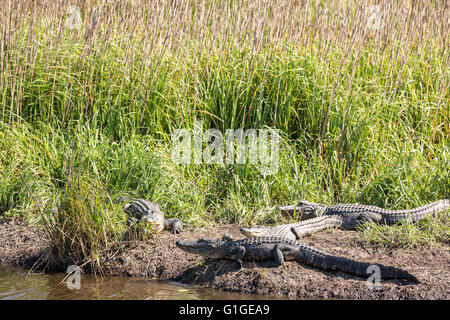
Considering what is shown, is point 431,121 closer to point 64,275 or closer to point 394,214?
point 394,214

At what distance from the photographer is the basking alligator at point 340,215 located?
5.20 meters

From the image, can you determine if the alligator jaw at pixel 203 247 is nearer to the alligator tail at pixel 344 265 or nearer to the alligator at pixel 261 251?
the alligator at pixel 261 251

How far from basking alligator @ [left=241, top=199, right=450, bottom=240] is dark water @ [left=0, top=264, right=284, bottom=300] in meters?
1.01

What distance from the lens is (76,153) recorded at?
5.88 metres

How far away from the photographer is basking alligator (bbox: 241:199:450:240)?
5.20 metres

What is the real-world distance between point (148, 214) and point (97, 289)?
3.14 ft

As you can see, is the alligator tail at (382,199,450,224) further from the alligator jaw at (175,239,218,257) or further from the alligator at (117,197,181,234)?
the alligator at (117,197,181,234)

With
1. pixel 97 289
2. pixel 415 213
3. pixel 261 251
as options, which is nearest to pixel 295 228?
pixel 261 251

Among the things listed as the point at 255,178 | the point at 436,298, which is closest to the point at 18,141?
the point at 255,178

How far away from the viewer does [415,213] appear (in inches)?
211

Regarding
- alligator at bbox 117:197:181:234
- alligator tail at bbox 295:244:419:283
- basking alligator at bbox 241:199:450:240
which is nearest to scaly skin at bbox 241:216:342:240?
basking alligator at bbox 241:199:450:240

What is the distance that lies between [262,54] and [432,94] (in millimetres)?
2092

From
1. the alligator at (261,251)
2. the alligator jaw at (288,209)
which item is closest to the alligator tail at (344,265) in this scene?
the alligator at (261,251)

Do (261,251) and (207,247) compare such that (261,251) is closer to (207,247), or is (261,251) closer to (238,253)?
(238,253)
